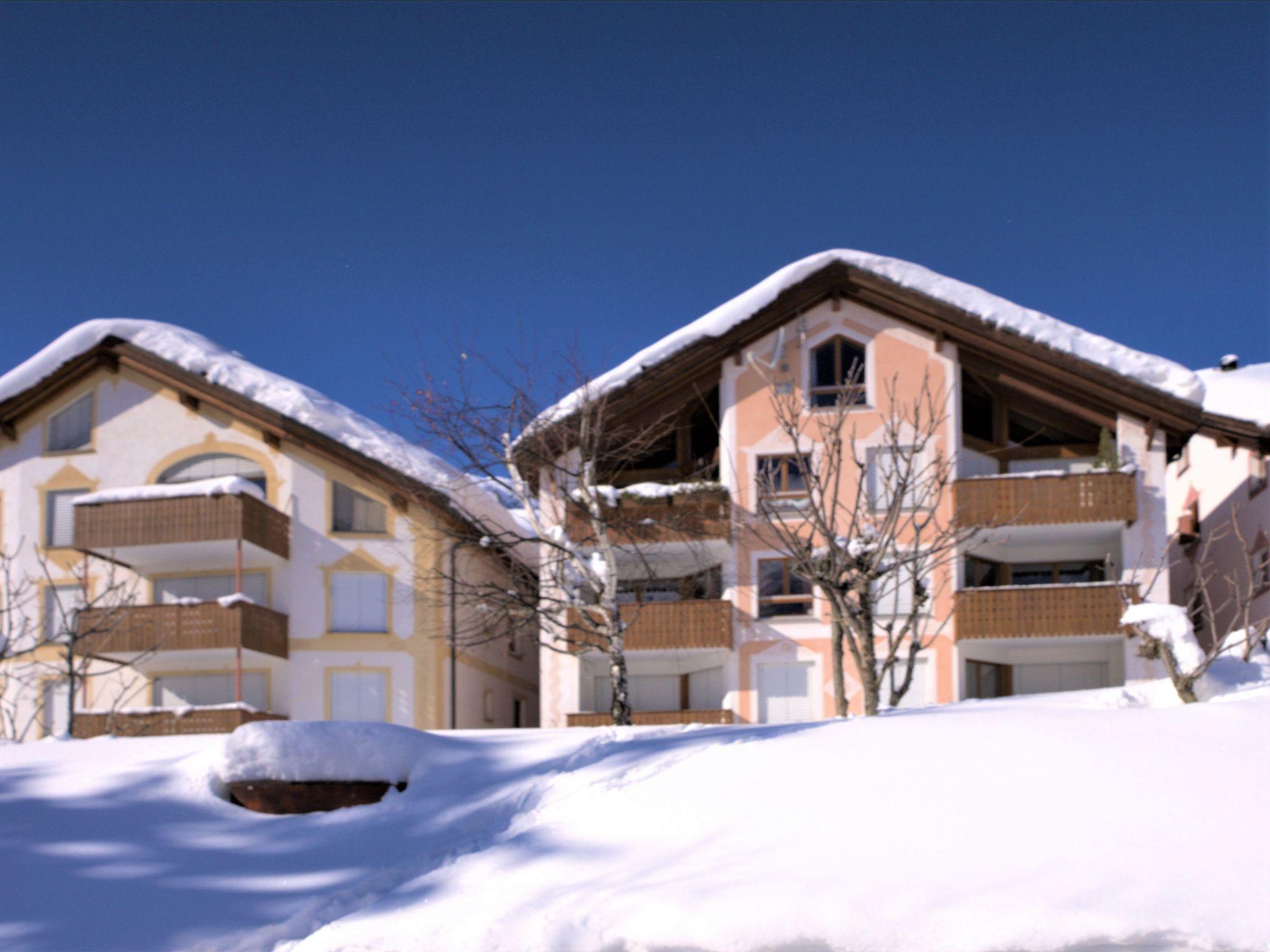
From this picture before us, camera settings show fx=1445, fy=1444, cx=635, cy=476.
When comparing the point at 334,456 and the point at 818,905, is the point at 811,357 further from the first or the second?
the point at 818,905

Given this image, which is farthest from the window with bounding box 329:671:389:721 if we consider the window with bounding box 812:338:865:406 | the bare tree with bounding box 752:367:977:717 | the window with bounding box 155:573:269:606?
the window with bounding box 812:338:865:406

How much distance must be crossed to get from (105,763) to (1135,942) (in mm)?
9006

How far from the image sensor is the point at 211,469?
29.7 meters

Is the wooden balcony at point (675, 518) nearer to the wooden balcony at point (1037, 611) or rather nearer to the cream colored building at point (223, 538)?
the cream colored building at point (223, 538)

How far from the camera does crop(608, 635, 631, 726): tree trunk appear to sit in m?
19.9

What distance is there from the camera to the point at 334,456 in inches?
1130

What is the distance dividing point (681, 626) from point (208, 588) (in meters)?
9.71

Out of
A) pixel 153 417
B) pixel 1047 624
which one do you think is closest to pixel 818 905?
pixel 1047 624

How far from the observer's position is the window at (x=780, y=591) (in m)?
27.3

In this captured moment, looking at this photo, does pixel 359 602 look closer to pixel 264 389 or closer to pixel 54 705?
pixel 264 389

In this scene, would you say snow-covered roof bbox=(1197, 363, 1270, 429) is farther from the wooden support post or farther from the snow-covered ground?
the wooden support post

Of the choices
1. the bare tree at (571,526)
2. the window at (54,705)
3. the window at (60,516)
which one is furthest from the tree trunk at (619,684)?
the window at (60,516)

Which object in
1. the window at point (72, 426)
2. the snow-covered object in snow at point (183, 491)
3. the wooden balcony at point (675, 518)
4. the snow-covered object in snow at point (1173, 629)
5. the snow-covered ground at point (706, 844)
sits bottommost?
the snow-covered ground at point (706, 844)

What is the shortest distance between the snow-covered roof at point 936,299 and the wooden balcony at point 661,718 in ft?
18.8
